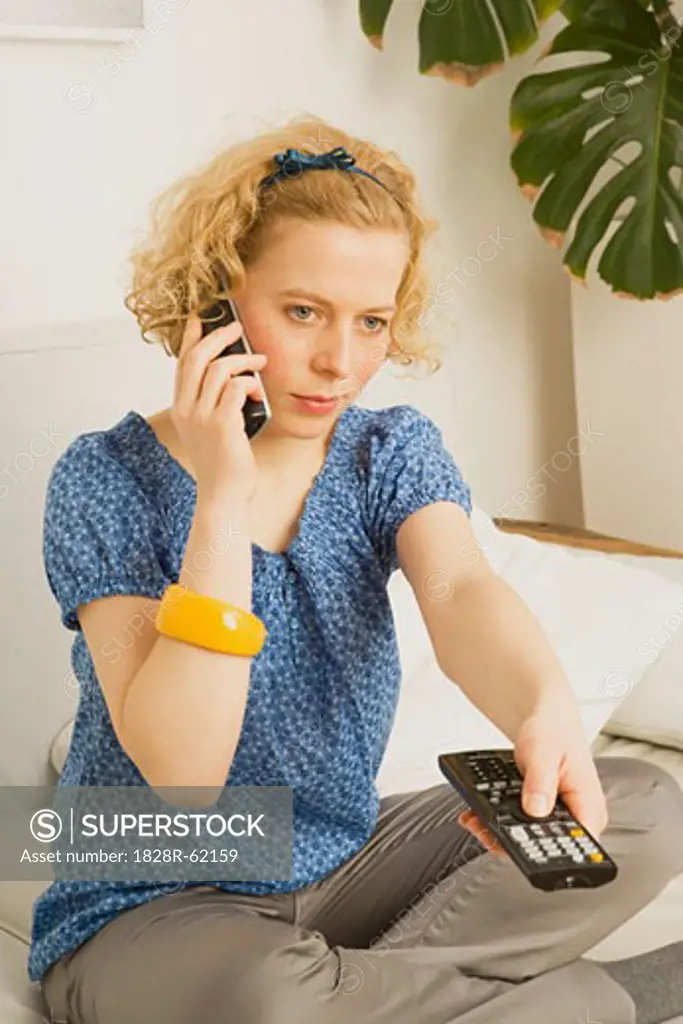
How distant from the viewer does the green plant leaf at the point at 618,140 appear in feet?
7.12

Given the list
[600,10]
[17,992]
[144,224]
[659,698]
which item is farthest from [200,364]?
[600,10]

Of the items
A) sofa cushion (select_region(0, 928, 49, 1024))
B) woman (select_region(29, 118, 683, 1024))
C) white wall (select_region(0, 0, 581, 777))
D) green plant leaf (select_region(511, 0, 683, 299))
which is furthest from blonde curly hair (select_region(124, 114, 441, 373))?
green plant leaf (select_region(511, 0, 683, 299))

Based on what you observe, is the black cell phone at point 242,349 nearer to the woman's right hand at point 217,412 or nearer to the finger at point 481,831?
the woman's right hand at point 217,412

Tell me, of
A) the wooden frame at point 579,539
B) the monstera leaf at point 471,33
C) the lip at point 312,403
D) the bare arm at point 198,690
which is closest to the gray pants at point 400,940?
the bare arm at point 198,690

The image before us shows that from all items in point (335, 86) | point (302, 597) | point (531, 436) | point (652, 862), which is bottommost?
point (531, 436)

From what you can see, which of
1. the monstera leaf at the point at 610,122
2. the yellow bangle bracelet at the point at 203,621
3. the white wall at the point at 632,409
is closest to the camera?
the yellow bangle bracelet at the point at 203,621

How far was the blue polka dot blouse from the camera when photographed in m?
1.17

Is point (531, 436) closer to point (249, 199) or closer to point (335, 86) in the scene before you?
point (335, 86)

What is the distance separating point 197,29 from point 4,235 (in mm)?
430

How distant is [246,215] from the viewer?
1.18 meters

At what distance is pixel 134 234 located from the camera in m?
1.83

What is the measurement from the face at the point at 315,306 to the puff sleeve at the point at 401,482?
0.43 feet

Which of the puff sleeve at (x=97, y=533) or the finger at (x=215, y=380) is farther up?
the finger at (x=215, y=380)

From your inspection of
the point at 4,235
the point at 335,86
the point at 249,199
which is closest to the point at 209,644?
the point at 249,199
